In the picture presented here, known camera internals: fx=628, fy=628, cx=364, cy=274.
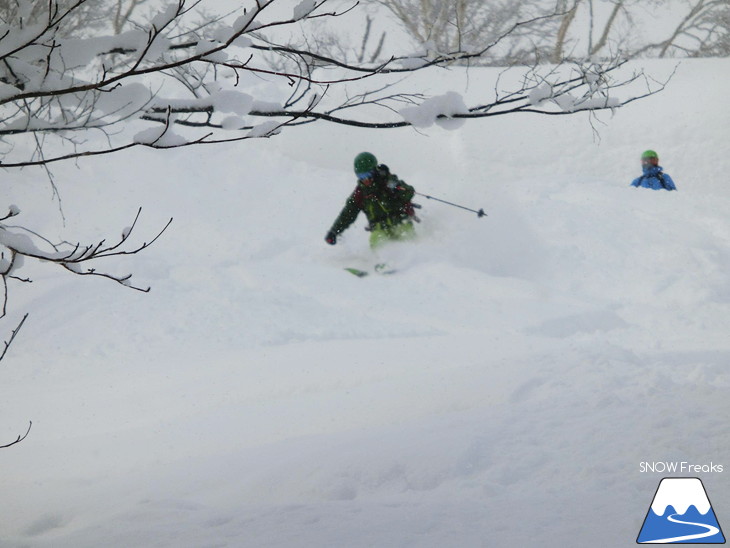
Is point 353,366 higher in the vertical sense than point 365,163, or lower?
lower

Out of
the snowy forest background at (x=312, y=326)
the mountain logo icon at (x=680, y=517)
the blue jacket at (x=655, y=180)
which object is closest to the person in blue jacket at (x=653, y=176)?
the blue jacket at (x=655, y=180)

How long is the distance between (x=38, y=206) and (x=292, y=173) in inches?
177

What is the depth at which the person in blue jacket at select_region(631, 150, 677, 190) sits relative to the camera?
1045 centimetres

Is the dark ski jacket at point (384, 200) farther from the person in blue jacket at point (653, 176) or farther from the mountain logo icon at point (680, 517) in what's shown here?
the mountain logo icon at point (680, 517)

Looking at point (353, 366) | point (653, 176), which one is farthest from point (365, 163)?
point (653, 176)

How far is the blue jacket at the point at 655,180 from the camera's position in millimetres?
10438

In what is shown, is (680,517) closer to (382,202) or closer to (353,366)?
(353,366)

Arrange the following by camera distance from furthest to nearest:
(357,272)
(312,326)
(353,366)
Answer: (357,272)
(312,326)
(353,366)

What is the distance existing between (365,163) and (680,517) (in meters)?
6.58

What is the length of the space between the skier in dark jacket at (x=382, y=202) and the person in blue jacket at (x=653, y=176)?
453cm

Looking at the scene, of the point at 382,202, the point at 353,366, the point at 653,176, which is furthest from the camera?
the point at 653,176

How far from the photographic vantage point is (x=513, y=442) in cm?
298

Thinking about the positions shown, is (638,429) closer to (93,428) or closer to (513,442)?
(513,442)

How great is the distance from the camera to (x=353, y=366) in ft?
15.3
